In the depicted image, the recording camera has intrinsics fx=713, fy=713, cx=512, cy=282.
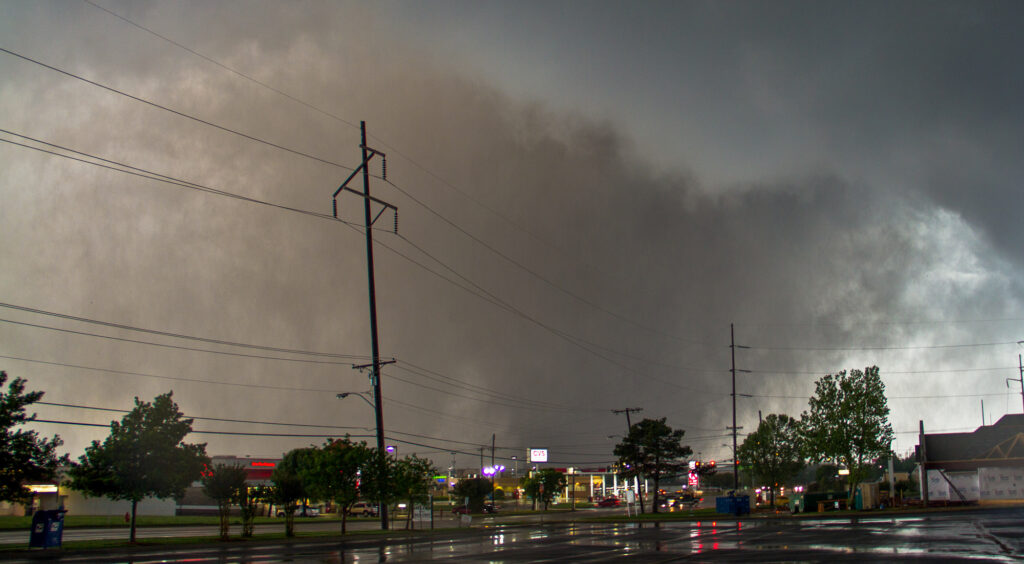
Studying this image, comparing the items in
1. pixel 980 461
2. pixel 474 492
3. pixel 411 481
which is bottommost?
pixel 474 492

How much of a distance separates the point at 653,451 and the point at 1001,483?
3530cm

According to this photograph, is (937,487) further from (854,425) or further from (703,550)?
(703,550)

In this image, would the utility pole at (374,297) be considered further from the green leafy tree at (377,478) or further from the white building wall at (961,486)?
the white building wall at (961,486)

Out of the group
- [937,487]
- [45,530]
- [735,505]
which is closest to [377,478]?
[45,530]

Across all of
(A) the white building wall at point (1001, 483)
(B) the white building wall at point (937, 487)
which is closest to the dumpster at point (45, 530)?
(A) the white building wall at point (1001, 483)

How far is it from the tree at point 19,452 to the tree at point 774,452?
81.0 metres

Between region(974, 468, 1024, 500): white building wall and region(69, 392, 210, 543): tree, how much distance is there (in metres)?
74.6

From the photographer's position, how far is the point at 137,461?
1475 inches

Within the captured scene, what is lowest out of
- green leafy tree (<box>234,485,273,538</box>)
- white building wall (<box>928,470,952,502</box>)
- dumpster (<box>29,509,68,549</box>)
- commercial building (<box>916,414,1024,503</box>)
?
white building wall (<box>928,470,952,502</box>)

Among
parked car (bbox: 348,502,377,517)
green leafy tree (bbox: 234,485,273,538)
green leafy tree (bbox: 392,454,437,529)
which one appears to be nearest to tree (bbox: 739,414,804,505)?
parked car (bbox: 348,502,377,517)

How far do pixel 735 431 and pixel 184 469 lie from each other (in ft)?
192

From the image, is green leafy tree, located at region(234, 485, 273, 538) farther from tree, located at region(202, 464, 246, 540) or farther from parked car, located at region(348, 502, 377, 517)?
parked car, located at region(348, 502, 377, 517)

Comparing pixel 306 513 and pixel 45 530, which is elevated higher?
pixel 45 530

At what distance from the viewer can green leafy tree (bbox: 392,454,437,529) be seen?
48.6 m
